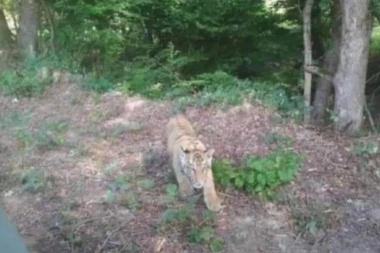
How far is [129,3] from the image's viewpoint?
8.92 metres

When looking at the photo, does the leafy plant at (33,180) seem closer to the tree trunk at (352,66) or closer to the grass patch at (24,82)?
the grass patch at (24,82)

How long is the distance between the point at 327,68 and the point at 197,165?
3.92 m

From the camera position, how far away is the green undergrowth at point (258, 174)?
437cm

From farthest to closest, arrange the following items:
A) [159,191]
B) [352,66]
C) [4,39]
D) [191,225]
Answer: [4,39] → [352,66] → [159,191] → [191,225]

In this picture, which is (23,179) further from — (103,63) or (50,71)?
(103,63)

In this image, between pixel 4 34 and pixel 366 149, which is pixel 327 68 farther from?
pixel 4 34

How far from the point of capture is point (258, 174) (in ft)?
14.4

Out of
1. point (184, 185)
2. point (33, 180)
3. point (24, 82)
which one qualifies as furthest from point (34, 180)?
point (24, 82)

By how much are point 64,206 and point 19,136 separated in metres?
1.58

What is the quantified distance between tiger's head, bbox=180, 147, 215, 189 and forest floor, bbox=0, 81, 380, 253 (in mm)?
206

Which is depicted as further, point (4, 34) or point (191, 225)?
point (4, 34)

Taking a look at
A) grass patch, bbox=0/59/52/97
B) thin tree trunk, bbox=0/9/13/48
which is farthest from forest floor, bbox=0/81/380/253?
thin tree trunk, bbox=0/9/13/48

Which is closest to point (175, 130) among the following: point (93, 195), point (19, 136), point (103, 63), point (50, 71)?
point (93, 195)

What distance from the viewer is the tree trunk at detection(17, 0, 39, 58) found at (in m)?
8.97
